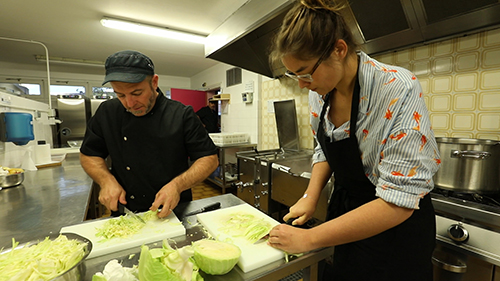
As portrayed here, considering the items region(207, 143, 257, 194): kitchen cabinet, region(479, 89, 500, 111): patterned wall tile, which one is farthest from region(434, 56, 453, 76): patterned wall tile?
region(207, 143, 257, 194): kitchen cabinet

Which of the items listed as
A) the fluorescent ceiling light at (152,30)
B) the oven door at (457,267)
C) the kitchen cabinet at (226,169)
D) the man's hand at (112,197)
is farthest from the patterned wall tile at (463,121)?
the fluorescent ceiling light at (152,30)

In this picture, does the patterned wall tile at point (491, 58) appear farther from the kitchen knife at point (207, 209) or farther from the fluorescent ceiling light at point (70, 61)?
the fluorescent ceiling light at point (70, 61)

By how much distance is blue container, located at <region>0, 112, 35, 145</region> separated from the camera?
185cm

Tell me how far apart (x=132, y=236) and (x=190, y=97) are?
5.93 metres

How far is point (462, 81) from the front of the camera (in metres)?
1.65

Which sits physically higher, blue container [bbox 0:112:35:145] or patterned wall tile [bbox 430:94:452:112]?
patterned wall tile [bbox 430:94:452:112]

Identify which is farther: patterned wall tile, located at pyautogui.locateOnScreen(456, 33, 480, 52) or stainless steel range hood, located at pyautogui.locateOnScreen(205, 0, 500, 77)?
patterned wall tile, located at pyautogui.locateOnScreen(456, 33, 480, 52)

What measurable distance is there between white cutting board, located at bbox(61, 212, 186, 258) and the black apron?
0.70 metres

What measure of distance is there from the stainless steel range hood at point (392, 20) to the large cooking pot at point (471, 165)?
0.80 m

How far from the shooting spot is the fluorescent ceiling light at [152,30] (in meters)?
3.21

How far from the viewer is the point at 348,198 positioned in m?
1.02

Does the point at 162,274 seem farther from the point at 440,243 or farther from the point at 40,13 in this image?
the point at 40,13

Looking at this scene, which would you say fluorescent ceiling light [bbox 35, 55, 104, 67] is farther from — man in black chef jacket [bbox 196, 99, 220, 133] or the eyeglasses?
the eyeglasses

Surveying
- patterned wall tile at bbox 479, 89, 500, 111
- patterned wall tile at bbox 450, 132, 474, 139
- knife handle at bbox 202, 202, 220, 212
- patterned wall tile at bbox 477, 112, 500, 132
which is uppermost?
patterned wall tile at bbox 479, 89, 500, 111
